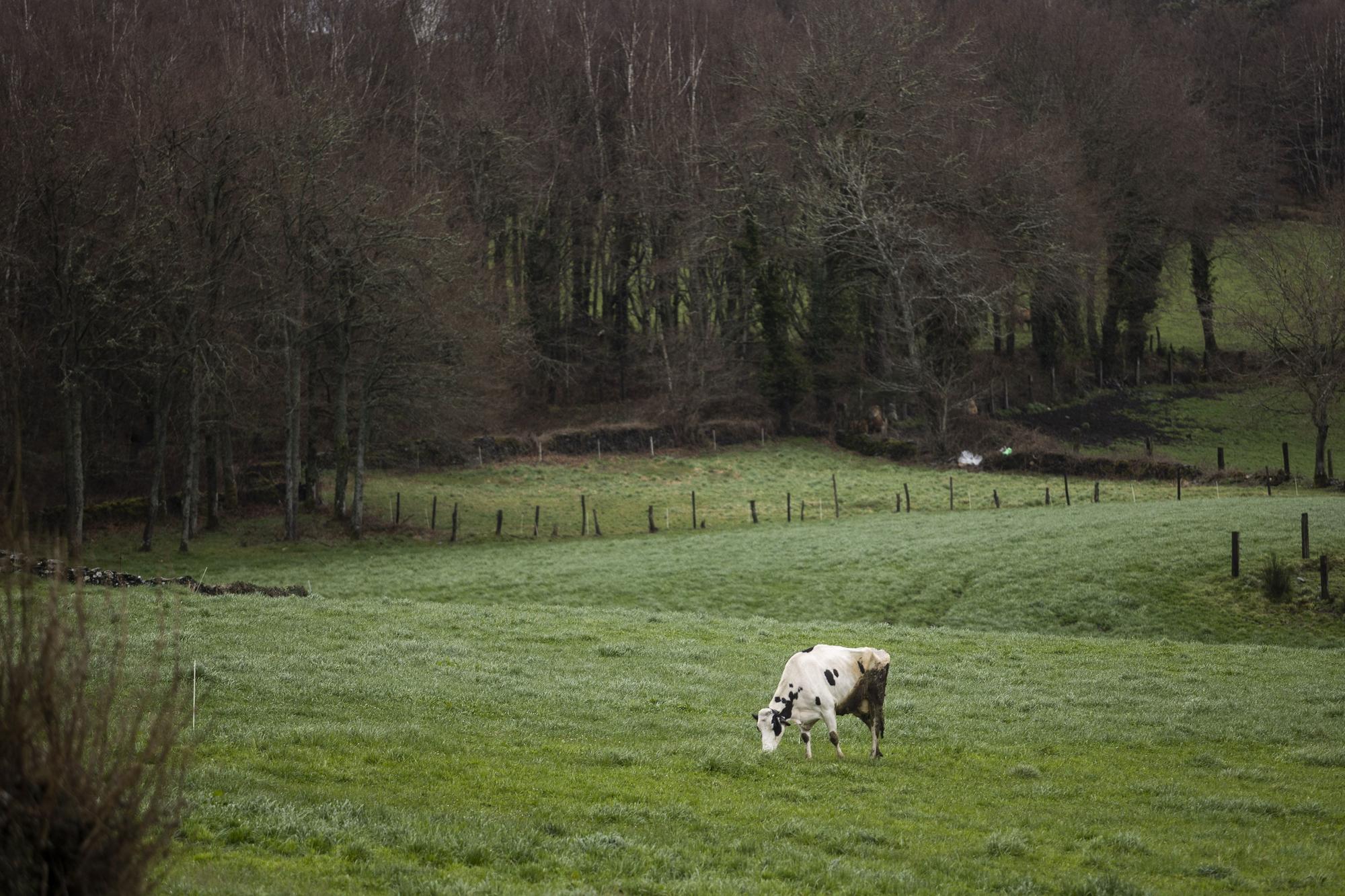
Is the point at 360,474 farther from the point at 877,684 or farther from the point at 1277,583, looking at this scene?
the point at 877,684

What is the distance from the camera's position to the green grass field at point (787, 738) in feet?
31.9

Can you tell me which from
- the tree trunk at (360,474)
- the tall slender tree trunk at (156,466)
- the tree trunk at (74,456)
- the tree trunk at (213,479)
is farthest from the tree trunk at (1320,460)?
the tree trunk at (74,456)

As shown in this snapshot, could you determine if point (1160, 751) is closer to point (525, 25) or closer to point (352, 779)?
point (352, 779)

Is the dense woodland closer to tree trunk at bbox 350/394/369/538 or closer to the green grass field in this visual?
tree trunk at bbox 350/394/369/538

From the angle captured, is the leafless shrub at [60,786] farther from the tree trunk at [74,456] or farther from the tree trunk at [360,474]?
the tree trunk at [360,474]

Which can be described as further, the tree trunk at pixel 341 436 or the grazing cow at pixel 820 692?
the tree trunk at pixel 341 436

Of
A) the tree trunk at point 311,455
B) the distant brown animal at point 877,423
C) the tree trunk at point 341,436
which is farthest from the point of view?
the distant brown animal at point 877,423

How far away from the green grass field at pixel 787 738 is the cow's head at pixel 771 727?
26cm

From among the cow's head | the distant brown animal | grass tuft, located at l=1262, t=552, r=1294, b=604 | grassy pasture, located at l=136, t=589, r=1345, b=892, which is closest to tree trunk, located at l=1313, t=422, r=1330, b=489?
grass tuft, located at l=1262, t=552, r=1294, b=604

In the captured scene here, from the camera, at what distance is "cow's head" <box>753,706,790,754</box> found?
13.6 m

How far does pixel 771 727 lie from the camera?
13.7 meters

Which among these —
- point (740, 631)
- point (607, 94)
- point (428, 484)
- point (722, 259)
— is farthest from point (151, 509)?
point (607, 94)

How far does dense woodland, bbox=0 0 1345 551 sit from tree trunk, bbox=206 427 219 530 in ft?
0.55

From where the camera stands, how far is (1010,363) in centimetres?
7788
